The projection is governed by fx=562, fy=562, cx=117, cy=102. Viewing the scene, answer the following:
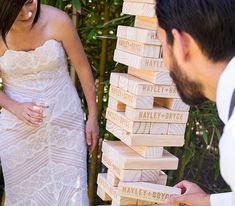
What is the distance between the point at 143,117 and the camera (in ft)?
6.92

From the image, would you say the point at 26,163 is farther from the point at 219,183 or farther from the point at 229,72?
the point at 219,183

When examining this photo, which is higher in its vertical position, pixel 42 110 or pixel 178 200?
pixel 42 110

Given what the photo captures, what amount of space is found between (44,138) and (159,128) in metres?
0.60

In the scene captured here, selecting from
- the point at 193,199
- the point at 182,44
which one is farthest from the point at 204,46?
the point at 193,199

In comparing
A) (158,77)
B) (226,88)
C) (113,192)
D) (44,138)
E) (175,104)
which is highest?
(226,88)

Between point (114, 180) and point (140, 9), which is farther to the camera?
point (114, 180)

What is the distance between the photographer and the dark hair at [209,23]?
4.16ft

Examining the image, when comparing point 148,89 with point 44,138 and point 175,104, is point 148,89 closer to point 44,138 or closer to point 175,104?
point 175,104

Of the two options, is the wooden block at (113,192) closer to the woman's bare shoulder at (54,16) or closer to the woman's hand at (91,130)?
the woman's hand at (91,130)

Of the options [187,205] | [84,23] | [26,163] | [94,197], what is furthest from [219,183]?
[187,205]

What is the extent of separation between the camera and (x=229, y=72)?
1237mm

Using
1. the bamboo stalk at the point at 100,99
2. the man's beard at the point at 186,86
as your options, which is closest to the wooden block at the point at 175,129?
the man's beard at the point at 186,86

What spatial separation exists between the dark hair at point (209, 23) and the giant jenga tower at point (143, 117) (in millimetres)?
736

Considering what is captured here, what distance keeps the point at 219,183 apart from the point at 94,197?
1.11m
